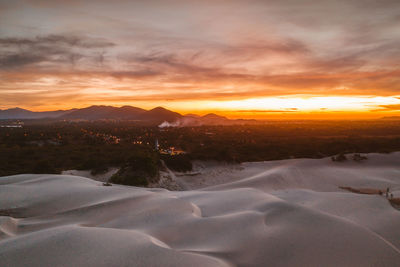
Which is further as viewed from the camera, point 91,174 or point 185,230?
point 91,174

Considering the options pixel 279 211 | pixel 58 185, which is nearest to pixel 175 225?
pixel 279 211

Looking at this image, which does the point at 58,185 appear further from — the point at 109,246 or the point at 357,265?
the point at 357,265

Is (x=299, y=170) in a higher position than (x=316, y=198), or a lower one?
lower

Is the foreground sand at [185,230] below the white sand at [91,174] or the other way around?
the other way around

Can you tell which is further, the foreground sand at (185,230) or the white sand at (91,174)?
the white sand at (91,174)

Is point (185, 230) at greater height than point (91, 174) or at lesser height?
greater

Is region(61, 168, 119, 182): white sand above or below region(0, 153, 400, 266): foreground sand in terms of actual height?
below

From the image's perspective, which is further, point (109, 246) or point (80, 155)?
point (80, 155)

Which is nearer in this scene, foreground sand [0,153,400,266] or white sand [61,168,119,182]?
foreground sand [0,153,400,266]
